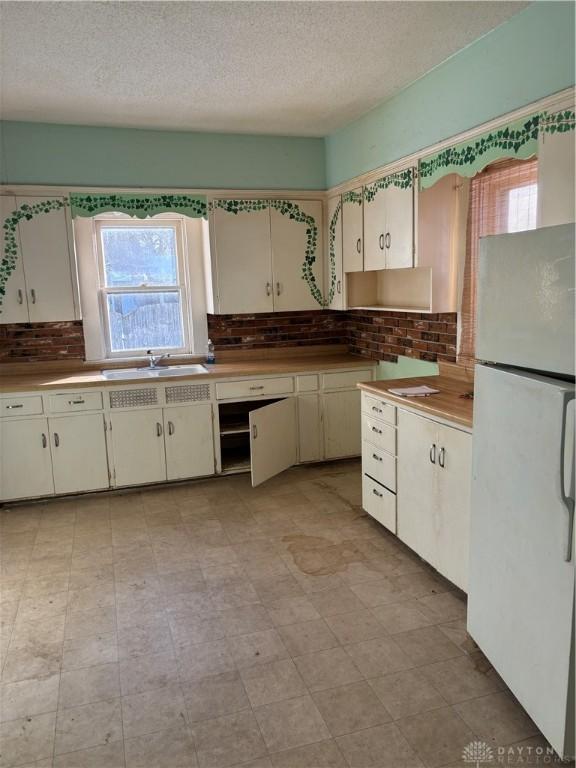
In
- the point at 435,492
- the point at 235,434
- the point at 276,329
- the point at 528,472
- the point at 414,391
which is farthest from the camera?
the point at 276,329

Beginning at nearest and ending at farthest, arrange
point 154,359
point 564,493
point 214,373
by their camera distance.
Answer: point 564,493
point 214,373
point 154,359

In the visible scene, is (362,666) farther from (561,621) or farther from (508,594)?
(561,621)

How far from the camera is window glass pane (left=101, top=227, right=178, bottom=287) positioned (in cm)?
450

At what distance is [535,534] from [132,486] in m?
3.12

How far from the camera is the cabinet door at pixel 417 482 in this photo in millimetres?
2771

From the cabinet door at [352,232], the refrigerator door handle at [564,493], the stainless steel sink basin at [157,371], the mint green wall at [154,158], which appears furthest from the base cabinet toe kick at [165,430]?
the refrigerator door handle at [564,493]

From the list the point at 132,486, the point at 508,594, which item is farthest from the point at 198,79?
the point at 508,594

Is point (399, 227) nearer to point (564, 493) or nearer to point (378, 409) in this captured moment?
point (378, 409)

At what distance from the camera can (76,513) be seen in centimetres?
385

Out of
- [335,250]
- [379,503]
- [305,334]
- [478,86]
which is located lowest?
[379,503]

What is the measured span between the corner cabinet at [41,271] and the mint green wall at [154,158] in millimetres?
252

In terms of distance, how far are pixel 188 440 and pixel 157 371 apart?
66cm

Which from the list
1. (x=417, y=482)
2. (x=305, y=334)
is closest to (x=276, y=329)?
(x=305, y=334)

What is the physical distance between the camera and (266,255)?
4.57 meters
